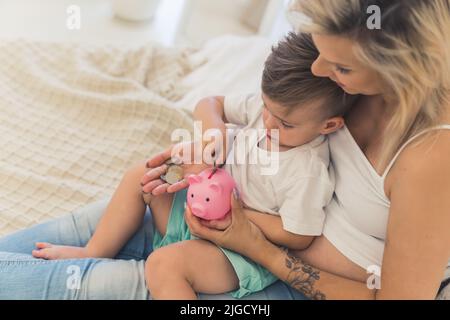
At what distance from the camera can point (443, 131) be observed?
2.63 ft

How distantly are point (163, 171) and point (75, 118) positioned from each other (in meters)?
0.54

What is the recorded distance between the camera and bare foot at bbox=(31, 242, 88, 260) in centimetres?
102

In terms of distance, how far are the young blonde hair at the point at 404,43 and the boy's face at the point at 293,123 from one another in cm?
15

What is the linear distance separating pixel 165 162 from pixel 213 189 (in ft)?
0.61

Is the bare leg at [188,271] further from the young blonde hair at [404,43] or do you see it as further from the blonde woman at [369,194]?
the young blonde hair at [404,43]

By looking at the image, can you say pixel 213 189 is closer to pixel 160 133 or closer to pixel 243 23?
pixel 160 133

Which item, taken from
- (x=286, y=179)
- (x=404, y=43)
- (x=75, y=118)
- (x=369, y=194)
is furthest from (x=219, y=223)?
(x=75, y=118)

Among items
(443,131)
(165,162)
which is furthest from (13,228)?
(443,131)

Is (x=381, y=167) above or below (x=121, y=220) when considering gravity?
above

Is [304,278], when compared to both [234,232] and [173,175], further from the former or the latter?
[173,175]

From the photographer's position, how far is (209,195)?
931 millimetres

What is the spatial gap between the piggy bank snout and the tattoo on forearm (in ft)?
0.56

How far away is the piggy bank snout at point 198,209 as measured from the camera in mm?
931

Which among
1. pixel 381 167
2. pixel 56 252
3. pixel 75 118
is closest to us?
pixel 381 167
